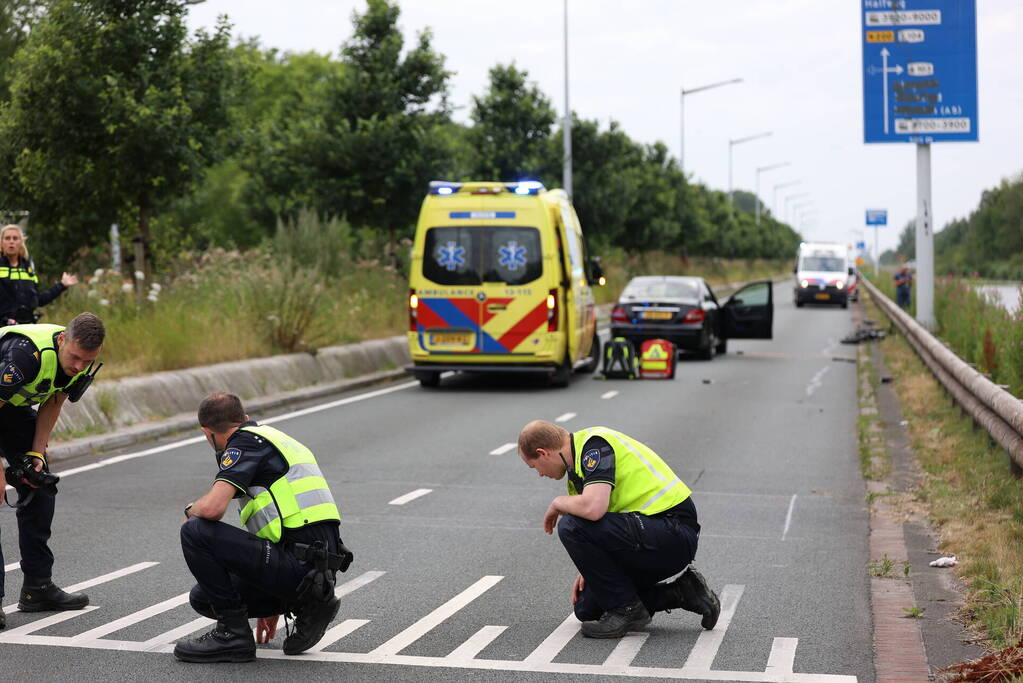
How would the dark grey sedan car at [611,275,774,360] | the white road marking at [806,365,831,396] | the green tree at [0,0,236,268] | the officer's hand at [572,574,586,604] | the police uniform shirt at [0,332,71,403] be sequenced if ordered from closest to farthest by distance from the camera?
the police uniform shirt at [0,332,71,403]
the officer's hand at [572,574,586,604]
the green tree at [0,0,236,268]
the white road marking at [806,365,831,396]
the dark grey sedan car at [611,275,774,360]

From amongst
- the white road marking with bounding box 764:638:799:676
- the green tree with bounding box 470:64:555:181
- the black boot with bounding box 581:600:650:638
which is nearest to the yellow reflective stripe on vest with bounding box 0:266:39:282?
the black boot with bounding box 581:600:650:638

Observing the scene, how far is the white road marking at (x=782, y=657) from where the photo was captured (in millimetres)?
5922

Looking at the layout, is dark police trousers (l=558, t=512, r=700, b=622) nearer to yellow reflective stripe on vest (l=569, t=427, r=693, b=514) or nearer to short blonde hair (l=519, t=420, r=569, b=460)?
yellow reflective stripe on vest (l=569, t=427, r=693, b=514)

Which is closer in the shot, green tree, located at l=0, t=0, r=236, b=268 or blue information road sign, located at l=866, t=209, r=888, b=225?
green tree, located at l=0, t=0, r=236, b=268

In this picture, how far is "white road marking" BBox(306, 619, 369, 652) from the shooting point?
635cm

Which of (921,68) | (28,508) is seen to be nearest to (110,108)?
(28,508)

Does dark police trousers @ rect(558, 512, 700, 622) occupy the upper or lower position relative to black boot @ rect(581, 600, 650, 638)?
upper

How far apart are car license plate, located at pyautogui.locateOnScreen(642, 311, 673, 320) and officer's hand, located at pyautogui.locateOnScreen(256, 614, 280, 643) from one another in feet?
60.0

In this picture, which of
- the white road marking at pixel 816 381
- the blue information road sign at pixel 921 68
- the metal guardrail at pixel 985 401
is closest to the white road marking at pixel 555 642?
the metal guardrail at pixel 985 401

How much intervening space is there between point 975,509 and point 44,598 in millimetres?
5665

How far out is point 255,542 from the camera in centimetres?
593

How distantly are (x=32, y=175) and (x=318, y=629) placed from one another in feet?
47.0

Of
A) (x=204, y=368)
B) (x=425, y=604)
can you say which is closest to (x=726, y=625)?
(x=425, y=604)

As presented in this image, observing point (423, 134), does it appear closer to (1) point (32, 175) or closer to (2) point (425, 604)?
(1) point (32, 175)
